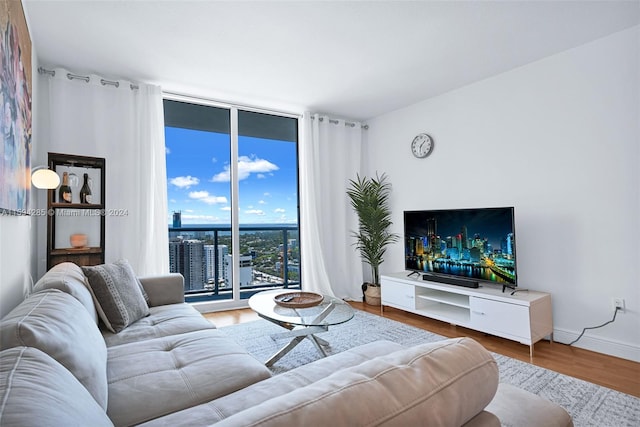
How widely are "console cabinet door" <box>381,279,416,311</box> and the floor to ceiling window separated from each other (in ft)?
4.52

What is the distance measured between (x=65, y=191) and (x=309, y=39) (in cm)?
254

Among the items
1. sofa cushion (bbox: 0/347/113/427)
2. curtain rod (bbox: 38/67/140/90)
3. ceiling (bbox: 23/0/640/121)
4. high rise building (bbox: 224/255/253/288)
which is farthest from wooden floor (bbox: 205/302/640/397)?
sofa cushion (bbox: 0/347/113/427)

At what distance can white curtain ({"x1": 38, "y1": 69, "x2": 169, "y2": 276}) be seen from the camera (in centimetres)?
307

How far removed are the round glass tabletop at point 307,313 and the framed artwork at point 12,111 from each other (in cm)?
156

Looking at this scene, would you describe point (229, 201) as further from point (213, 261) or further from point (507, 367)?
point (507, 367)

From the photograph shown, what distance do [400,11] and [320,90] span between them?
1559 millimetres

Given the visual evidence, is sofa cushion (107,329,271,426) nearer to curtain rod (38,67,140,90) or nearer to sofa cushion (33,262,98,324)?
sofa cushion (33,262,98,324)

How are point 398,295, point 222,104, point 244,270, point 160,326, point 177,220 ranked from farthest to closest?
point 244,270
point 177,220
point 222,104
point 398,295
point 160,326

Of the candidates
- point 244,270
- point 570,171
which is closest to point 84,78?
point 244,270

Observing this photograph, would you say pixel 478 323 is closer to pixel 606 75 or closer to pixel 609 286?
pixel 609 286

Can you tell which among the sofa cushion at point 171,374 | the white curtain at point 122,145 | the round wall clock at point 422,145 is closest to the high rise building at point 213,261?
the white curtain at point 122,145

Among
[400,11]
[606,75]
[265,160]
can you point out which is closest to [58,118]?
[265,160]

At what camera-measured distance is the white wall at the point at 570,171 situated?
256 cm

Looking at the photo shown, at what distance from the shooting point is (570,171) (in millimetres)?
2855
